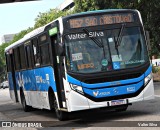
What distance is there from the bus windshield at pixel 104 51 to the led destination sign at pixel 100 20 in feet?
0.89

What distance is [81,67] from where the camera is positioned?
1245cm

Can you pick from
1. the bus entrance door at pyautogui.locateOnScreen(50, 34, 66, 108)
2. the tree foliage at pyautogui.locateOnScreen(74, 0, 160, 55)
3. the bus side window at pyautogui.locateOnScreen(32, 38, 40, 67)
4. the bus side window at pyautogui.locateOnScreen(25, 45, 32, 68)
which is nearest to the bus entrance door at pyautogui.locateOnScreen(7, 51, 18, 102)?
the bus side window at pyautogui.locateOnScreen(25, 45, 32, 68)

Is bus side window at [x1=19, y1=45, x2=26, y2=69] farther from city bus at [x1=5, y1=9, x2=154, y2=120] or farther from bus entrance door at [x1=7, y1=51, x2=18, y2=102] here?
city bus at [x1=5, y1=9, x2=154, y2=120]

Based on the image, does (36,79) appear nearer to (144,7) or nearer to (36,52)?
(36,52)

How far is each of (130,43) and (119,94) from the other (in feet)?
4.48

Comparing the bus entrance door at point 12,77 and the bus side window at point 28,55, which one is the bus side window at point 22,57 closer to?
the bus side window at point 28,55

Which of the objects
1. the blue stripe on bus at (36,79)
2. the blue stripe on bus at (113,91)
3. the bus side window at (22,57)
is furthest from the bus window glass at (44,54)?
the bus side window at (22,57)

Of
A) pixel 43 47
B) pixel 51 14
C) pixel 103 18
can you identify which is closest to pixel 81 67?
pixel 103 18

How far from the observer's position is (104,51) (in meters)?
12.5

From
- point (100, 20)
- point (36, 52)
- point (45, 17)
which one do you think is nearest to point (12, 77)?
point (36, 52)

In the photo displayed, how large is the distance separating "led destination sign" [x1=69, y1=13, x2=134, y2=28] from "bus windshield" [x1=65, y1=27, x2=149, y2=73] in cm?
27

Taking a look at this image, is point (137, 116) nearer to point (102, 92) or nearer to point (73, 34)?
point (102, 92)

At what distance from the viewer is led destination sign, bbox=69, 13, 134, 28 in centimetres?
1284

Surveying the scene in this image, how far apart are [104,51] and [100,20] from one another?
3.06 feet
